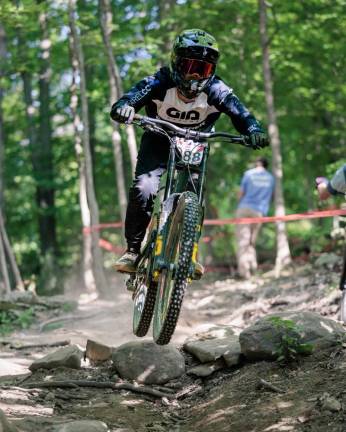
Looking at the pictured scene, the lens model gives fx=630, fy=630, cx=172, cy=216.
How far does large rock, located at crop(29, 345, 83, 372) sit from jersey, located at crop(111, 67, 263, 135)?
2702 millimetres

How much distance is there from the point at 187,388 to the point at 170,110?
2.67 metres

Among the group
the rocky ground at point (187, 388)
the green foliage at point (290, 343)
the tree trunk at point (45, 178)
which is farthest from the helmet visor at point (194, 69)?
the tree trunk at point (45, 178)

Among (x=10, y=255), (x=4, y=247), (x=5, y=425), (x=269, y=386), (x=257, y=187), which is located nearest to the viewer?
(x=5, y=425)

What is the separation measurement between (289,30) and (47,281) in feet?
28.1

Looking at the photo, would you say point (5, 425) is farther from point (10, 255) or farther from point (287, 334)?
point (10, 255)

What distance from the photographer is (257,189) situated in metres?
12.1

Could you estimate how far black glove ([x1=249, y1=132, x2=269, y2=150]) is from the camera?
5.24 meters

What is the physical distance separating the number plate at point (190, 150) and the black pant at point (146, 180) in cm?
51

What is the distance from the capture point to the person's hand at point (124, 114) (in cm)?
511

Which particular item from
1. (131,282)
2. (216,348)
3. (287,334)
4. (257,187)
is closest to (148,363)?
(216,348)

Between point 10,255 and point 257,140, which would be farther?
point 10,255

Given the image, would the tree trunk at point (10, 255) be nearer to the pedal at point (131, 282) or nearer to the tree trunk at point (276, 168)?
the tree trunk at point (276, 168)

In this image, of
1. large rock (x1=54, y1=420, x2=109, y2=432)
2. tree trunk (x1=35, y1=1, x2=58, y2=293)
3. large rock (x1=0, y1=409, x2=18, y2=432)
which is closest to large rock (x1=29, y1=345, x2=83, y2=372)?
large rock (x1=54, y1=420, x2=109, y2=432)

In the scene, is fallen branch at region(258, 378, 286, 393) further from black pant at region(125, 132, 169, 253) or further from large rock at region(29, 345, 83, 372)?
large rock at region(29, 345, 83, 372)
